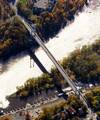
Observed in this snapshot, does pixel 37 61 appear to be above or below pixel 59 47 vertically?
above

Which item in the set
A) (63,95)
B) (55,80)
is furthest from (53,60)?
(63,95)

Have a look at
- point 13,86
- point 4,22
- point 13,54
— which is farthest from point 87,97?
point 4,22

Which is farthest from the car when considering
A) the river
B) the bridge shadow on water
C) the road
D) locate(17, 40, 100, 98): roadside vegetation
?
the river

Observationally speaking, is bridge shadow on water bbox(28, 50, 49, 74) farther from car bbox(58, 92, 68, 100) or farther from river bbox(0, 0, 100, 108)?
car bbox(58, 92, 68, 100)

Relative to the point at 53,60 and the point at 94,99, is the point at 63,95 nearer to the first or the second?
the point at 94,99

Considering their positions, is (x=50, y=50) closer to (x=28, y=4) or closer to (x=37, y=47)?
(x=37, y=47)

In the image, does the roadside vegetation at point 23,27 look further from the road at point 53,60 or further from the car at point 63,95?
the car at point 63,95
